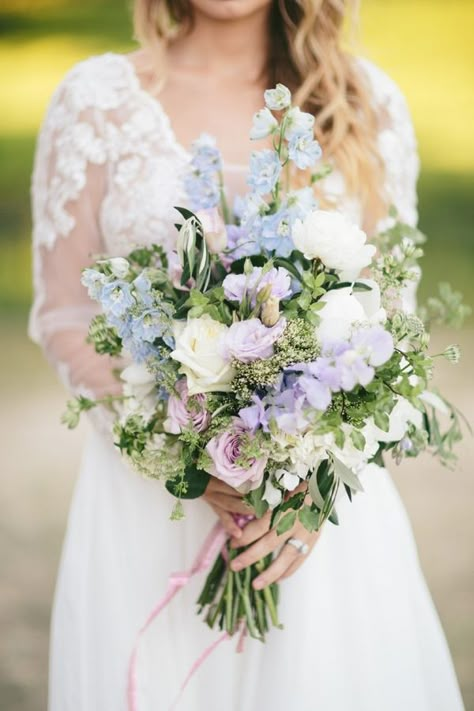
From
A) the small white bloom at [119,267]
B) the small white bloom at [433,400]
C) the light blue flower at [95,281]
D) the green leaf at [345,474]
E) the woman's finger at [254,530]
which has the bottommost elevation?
the green leaf at [345,474]

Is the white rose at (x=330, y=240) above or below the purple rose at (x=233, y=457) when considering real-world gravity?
above

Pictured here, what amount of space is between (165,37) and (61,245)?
600 mm

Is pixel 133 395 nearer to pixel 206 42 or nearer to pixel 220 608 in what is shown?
pixel 220 608

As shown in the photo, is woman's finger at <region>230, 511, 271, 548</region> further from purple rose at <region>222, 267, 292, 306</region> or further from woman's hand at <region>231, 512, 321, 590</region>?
purple rose at <region>222, 267, 292, 306</region>

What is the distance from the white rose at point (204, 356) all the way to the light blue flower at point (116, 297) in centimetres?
11

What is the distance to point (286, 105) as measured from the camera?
161 centimetres

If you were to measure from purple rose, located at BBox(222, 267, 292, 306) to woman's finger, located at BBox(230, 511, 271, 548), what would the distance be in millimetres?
517

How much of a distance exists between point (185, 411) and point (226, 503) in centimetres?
33

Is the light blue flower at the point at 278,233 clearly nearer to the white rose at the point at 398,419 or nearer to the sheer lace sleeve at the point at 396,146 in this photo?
the white rose at the point at 398,419

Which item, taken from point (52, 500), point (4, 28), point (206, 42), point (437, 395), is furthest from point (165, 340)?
point (4, 28)

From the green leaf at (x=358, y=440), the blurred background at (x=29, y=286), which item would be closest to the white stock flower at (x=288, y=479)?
the green leaf at (x=358, y=440)

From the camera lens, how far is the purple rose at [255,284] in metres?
1.51

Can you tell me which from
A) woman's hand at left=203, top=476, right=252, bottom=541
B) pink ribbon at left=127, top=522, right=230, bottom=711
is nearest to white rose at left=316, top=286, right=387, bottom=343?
woman's hand at left=203, top=476, right=252, bottom=541

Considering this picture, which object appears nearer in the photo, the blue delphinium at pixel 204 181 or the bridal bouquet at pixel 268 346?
the bridal bouquet at pixel 268 346
